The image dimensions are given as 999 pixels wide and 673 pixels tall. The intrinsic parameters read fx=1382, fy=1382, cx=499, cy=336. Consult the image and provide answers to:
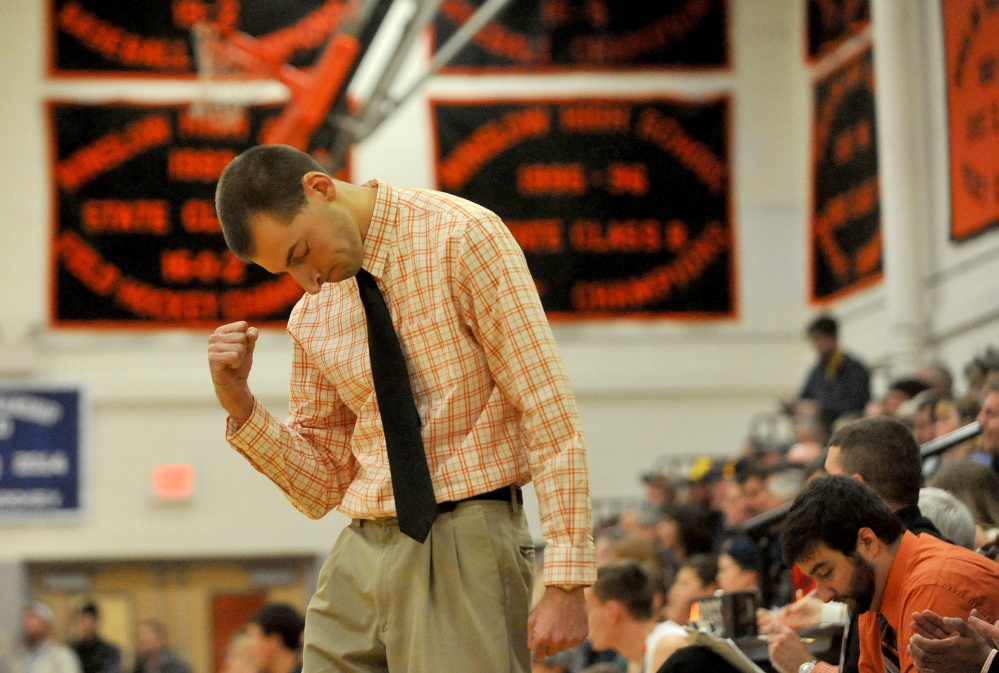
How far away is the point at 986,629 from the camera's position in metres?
2.55

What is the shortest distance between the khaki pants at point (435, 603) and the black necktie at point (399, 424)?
0.06 meters

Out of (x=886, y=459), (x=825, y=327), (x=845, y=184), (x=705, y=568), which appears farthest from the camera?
(x=845, y=184)

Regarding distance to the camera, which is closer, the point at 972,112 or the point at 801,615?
the point at 801,615

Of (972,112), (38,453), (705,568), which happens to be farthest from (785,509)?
(38,453)

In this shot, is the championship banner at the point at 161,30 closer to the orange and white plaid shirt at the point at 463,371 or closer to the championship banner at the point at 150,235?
the championship banner at the point at 150,235

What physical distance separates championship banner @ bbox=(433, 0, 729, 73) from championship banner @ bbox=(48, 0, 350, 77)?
3.62 feet

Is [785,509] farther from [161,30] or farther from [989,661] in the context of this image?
[161,30]

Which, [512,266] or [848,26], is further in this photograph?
[848,26]

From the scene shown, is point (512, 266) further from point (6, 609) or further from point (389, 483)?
point (6, 609)

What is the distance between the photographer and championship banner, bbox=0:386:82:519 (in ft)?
37.1

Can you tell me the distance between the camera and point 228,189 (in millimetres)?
2449

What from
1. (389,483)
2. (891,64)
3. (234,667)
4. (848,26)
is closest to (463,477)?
(389,483)

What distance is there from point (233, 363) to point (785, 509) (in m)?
2.21

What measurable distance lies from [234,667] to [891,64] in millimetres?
6200
